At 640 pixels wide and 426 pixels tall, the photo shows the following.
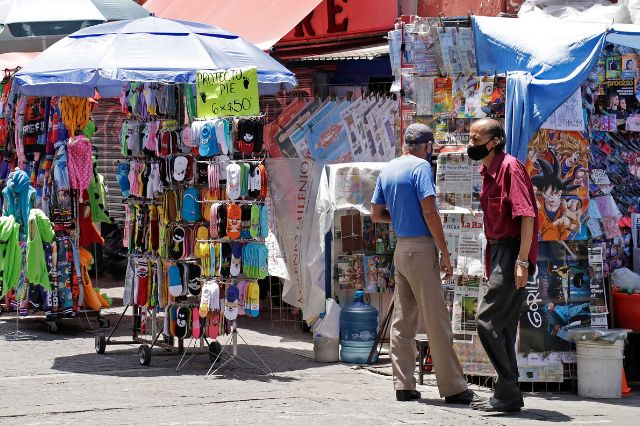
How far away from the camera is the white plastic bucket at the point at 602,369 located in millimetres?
9234

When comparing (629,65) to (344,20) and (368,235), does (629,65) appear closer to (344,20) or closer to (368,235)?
(368,235)

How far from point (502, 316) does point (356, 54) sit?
18.2 feet

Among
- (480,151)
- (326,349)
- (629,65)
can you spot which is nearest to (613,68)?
(629,65)

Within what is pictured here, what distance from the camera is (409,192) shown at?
8945mm

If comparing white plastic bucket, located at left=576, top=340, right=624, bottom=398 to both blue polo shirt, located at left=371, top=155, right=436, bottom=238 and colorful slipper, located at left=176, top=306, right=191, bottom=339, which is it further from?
colorful slipper, located at left=176, top=306, right=191, bottom=339

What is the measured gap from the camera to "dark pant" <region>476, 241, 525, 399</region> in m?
8.51

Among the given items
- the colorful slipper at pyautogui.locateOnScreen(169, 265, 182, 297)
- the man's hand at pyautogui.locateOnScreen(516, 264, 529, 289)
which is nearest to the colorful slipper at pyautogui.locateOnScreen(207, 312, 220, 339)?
the colorful slipper at pyautogui.locateOnScreen(169, 265, 182, 297)

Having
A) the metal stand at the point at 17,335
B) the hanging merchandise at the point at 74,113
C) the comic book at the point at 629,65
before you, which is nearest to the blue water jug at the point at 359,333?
the comic book at the point at 629,65

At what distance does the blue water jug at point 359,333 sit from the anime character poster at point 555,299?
180 cm

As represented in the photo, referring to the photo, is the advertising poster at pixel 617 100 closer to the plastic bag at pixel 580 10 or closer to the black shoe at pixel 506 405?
the plastic bag at pixel 580 10

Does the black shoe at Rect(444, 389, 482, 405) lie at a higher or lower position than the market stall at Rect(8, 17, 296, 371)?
lower

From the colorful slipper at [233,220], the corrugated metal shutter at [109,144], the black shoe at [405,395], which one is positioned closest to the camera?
the black shoe at [405,395]

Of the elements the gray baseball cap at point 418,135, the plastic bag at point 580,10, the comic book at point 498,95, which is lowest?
the gray baseball cap at point 418,135

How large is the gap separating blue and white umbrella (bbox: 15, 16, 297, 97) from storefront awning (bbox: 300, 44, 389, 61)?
192cm
